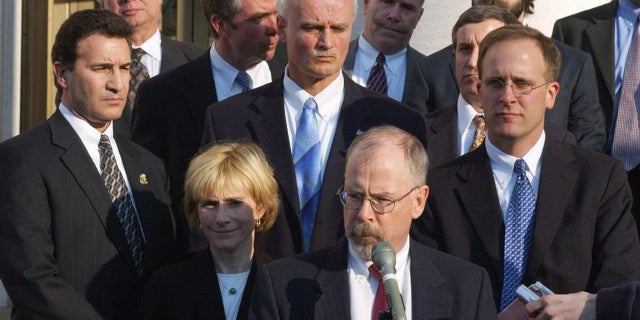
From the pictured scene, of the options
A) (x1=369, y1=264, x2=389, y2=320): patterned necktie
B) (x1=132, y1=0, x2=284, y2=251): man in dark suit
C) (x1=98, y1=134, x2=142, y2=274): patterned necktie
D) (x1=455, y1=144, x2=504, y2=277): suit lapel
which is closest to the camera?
(x1=369, y1=264, x2=389, y2=320): patterned necktie

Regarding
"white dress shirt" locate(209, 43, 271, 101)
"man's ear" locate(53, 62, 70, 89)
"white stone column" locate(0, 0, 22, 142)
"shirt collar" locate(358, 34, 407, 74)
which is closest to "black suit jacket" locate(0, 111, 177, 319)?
"man's ear" locate(53, 62, 70, 89)

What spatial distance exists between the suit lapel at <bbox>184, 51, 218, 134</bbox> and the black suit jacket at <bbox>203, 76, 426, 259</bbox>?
1.92ft

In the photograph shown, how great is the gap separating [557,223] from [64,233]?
2.01 meters

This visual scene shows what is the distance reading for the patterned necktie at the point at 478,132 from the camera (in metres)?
6.88

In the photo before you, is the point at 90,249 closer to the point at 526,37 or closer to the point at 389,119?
the point at 389,119

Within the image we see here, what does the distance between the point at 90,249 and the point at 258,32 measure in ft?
5.63

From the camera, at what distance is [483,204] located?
6141 mm

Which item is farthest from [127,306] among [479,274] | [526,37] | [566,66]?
[566,66]

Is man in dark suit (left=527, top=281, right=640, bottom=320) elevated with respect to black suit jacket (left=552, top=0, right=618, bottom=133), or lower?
lower

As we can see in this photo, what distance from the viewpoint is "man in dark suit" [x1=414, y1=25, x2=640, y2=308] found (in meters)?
6.04

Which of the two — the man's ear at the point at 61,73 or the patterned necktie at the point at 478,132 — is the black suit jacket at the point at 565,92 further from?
the man's ear at the point at 61,73

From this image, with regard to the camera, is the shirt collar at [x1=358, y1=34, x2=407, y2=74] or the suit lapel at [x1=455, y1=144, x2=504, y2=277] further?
the shirt collar at [x1=358, y1=34, x2=407, y2=74]

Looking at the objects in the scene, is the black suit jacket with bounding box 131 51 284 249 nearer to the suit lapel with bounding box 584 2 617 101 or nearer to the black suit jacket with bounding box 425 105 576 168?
the black suit jacket with bounding box 425 105 576 168

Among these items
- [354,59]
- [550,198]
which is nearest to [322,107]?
[550,198]
